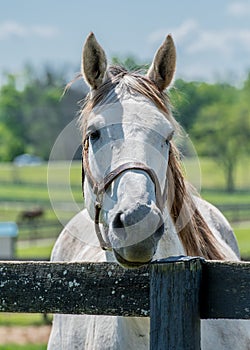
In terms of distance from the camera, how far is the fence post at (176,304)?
2.55 metres

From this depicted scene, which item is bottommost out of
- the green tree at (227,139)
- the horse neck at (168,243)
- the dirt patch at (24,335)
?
the horse neck at (168,243)

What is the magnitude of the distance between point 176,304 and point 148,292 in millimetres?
152

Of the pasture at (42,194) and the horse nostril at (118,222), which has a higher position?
the pasture at (42,194)

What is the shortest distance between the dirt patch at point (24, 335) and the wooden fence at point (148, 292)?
861cm

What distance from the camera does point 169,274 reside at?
102 inches

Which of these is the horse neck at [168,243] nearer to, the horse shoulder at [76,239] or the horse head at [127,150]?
the horse head at [127,150]

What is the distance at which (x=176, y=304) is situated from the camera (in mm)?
2561

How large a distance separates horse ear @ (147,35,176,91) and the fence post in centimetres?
128

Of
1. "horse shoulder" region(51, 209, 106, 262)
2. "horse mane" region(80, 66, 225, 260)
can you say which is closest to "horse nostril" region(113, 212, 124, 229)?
"horse mane" region(80, 66, 225, 260)

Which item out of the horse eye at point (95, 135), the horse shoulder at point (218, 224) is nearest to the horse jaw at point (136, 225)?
the horse eye at point (95, 135)

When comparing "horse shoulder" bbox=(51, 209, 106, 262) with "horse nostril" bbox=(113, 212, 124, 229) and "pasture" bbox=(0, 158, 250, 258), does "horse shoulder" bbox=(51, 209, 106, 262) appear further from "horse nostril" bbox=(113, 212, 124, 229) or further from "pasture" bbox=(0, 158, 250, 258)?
"pasture" bbox=(0, 158, 250, 258)

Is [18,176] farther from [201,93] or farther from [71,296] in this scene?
[71,296]

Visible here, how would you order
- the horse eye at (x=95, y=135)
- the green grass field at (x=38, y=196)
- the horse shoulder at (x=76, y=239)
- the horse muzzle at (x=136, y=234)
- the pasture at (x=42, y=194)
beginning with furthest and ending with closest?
1. the pasture at (x=42, y=194)
2. the green grass field at (x=38, y=196)
3. the horse shoulder at (x=76, y=239)
4. the horse eye at (x=95, y=135)
5. the horse muzzle at (x=136, y=234)

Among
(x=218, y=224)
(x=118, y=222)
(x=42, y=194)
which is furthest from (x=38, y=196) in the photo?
(x=118, y=222)
